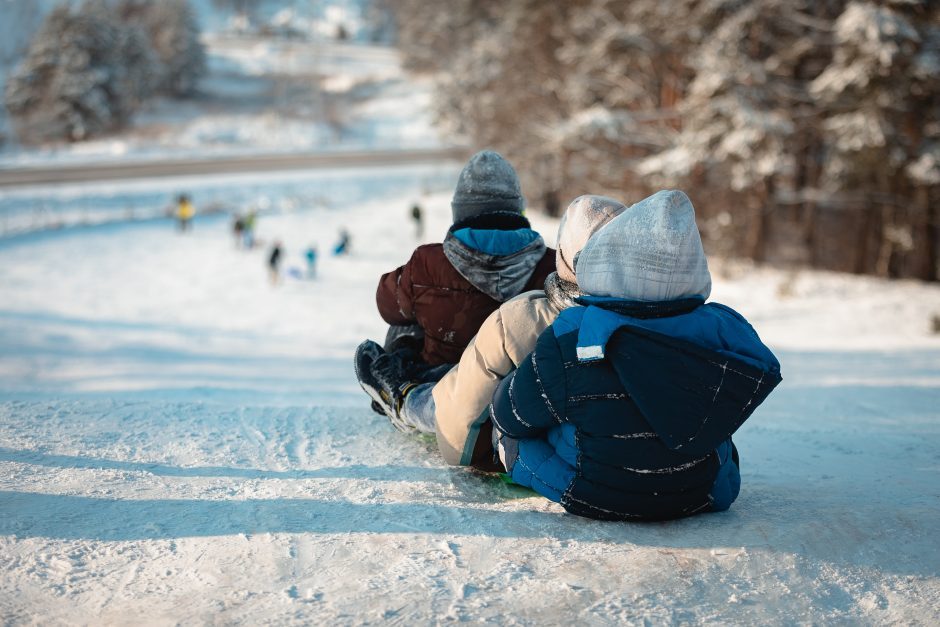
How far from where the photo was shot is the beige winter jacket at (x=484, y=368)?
11.2ft

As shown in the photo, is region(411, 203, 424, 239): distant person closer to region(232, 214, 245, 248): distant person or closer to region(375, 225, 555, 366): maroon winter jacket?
region(232, 214, 245, 248): distant person

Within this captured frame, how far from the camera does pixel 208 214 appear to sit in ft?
110

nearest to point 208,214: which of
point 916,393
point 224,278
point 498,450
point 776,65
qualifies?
point 224,278

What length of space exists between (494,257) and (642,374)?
1486 millimetres

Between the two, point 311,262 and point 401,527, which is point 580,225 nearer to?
point 401,527

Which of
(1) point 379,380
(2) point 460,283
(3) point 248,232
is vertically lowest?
(3) point 248,232

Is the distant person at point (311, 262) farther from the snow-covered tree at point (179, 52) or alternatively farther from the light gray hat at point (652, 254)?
the snow-covered tree at point (179, 52)

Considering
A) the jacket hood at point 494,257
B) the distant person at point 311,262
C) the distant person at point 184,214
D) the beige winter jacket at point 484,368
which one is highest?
the jacket hood at point 494,257

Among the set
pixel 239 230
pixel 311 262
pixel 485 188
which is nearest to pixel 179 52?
pixel 239 230

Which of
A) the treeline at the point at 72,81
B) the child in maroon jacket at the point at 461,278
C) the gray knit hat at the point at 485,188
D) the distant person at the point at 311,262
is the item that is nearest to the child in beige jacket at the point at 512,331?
the child in maroon jacket at the point at 461,278

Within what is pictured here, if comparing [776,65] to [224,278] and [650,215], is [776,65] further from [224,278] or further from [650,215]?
[650,215]

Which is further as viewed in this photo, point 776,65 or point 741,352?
point 776,65

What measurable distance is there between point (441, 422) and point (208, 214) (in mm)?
32250

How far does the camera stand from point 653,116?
26.6m
